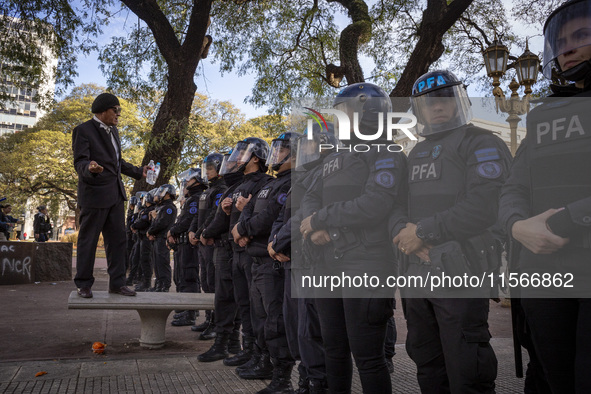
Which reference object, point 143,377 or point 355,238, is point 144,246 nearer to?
point 143,377

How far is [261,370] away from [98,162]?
2532 mm

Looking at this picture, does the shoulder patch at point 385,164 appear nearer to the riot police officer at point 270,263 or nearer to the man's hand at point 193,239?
the riot police officer at point 270,263

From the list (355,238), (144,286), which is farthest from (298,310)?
(144,286)

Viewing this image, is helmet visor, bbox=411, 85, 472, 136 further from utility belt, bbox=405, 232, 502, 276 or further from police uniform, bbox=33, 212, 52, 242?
police uniform, bbox=33, 212, 52, 242

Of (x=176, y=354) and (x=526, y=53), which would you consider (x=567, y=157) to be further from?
(x=526, y=53)

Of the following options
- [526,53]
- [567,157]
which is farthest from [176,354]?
[526,53]

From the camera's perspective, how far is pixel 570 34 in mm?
2053

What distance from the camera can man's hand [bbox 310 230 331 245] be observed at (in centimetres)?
304

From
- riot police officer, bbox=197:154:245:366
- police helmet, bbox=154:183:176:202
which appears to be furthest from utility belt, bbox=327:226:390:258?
police helmet, bbox=154:183:176:202

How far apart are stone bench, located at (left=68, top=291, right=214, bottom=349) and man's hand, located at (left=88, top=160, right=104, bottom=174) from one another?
4.17 feet

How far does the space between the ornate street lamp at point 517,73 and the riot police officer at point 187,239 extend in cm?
526

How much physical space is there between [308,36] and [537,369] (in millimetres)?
12986

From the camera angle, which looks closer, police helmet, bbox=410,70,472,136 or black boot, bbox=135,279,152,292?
police helmet, bbox=410,70,472,136

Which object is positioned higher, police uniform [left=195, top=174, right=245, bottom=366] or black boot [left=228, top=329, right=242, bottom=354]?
police uniform [left=195, top=174, right=245, bottom=366]
